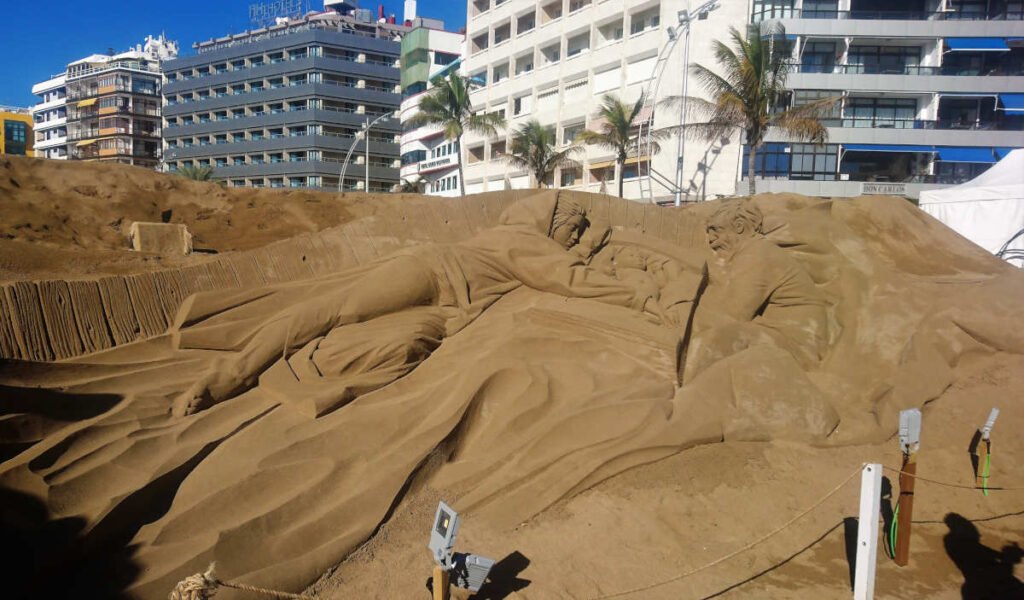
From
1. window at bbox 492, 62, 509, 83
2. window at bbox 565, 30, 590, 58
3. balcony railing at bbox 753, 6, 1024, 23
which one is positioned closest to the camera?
balcony railing at bbox 753, 6, 1024, 23

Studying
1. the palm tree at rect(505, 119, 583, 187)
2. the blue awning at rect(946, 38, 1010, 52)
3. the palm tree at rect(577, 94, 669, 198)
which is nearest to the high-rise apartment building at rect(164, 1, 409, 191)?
the palm tree at rect(505, 119, 583, 187)

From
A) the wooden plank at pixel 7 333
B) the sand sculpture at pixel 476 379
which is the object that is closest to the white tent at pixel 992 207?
the sand sculpture at pixel 476 379

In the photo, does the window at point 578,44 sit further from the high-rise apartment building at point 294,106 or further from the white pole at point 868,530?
the white pole at point 868,530

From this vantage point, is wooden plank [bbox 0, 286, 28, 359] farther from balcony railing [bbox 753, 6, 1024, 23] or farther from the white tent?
balcony railing [bbox 753, 6, 1024, 23]

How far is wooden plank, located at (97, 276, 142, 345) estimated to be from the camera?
433cm

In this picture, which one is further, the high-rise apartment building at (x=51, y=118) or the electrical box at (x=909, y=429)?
the high-rise apartment building at (x=51, y=118)

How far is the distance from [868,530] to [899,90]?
93.7ft

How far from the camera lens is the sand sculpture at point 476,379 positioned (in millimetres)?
3413

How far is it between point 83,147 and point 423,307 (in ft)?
210

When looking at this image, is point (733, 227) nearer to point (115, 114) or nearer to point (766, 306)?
point (766, 306)

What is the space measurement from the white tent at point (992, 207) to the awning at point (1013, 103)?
1551 centimetres

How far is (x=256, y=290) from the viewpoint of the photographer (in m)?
4.84

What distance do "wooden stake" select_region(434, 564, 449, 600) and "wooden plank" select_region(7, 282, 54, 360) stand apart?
117 inches

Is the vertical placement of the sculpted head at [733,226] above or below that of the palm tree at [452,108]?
below
